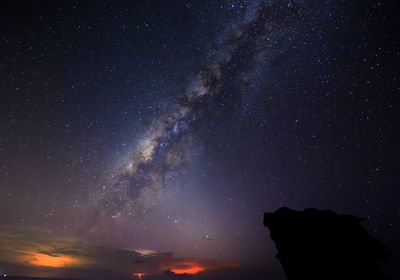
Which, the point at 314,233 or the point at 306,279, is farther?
the point at 314,233

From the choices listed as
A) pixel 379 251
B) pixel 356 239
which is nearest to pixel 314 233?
pixel 356 239

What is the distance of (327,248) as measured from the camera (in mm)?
3904

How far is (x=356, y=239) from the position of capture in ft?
12.7

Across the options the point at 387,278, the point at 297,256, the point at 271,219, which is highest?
the point at 271,219

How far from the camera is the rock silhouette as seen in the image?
145 inches

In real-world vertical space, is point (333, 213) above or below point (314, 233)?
above

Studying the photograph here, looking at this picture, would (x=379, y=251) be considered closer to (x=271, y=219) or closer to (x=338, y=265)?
(x=338, y=265)

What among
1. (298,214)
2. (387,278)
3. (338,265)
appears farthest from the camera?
(298,214)

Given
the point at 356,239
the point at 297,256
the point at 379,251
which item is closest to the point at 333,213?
the point at 356,239

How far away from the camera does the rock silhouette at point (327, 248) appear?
12.1 feet

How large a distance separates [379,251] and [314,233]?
1124 mm

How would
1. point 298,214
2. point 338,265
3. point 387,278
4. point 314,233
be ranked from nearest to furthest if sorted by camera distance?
point 387,278
point 338,265
point 314,233
point 298,214

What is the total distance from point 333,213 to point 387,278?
4.13 feet

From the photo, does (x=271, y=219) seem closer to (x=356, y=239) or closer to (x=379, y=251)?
(x=356, y=239)
